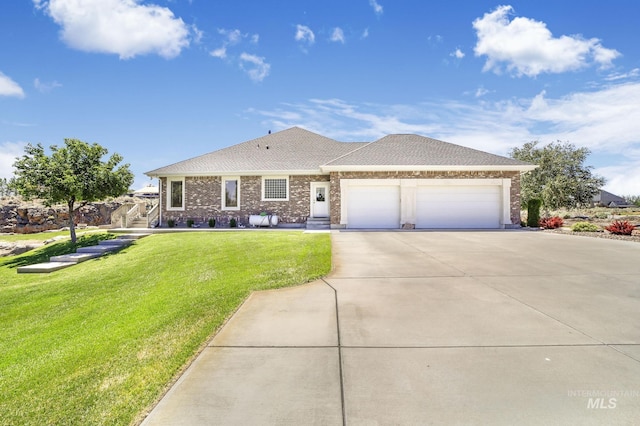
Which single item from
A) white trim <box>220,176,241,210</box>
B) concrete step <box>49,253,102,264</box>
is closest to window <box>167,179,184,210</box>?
white trim <box>220,176,241,210</box>

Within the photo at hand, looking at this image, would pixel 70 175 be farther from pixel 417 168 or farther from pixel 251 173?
pixel 417 168

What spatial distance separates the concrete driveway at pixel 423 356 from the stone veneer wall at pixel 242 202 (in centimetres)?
1339

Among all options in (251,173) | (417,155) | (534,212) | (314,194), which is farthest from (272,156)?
(534,212)

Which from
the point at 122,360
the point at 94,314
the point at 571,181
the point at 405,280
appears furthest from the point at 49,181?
the point at 571,181

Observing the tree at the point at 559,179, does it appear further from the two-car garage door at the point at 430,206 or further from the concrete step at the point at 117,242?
the concrete step at the point at 117,242

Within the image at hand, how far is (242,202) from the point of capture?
20.0 m

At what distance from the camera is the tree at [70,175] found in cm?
1428

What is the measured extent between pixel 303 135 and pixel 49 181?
49.3 feet

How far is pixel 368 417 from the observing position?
8.13ft

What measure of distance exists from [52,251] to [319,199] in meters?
13.4

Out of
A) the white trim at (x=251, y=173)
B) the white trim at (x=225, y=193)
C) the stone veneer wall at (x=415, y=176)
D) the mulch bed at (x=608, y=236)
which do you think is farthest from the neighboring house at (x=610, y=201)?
the white trim at (x=225, y=193)

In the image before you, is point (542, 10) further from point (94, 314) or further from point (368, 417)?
point (94, 314)

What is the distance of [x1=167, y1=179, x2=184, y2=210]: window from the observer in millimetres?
20438

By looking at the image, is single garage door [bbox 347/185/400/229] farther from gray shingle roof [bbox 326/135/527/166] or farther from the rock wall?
the rock wall
